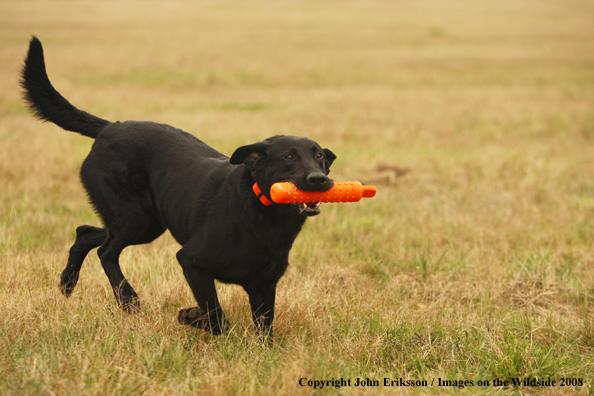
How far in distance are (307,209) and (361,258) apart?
201 cm

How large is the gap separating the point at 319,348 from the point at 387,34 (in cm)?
4078

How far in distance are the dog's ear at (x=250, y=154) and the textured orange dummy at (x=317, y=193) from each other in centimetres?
33

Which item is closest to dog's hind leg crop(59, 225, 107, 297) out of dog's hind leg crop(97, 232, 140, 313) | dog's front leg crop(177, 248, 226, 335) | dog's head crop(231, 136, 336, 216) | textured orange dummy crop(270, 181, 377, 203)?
dog's hind leg crop(97, 232, 140, 313)

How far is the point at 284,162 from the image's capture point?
3.03 m

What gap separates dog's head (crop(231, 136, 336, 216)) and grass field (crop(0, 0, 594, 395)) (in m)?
0.89

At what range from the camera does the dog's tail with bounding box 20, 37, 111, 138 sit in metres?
3.72

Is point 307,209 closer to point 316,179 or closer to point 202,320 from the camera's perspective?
point 316,179

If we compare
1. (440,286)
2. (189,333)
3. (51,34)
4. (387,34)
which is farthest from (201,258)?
(387,34)

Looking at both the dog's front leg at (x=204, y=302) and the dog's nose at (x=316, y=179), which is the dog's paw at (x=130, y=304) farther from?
the dog's nose at (x=316, y=179)

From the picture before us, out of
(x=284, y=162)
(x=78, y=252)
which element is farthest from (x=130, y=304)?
(x=284, y=162)

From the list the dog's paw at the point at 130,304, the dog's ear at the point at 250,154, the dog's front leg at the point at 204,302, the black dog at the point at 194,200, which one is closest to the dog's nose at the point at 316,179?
the black dog at the point at 194,200

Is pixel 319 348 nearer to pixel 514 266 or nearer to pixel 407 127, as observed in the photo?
pixel 514 266

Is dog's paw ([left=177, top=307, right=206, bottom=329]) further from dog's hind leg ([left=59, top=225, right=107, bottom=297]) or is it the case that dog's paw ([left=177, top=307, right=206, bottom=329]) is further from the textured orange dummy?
dog's hind leg ([left=59, top=225, right=107, bottom=297])

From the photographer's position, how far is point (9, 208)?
5738mm
